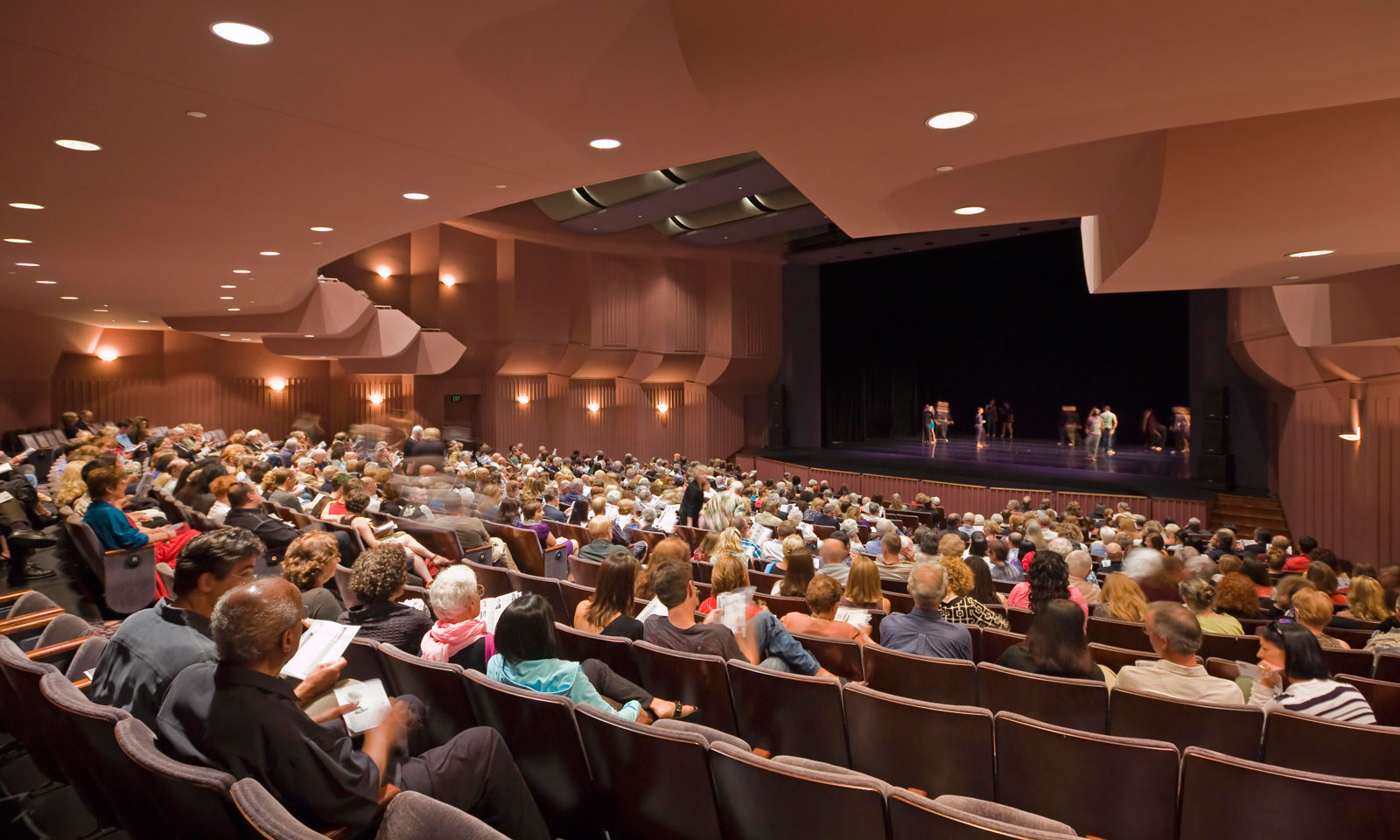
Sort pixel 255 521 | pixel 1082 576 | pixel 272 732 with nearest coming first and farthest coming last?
pixel 272 732 < pixel 255 521 < pixel 1082 576

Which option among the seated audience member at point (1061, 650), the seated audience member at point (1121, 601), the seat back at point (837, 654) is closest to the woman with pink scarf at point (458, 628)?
the seat back at point (837, 654)

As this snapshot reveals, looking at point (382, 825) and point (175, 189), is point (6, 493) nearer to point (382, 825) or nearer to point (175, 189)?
point (175, 189)

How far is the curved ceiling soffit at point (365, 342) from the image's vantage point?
16047mm

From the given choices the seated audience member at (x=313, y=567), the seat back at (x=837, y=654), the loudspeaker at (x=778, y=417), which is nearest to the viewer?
the seated audience member at (x=313, y=567)

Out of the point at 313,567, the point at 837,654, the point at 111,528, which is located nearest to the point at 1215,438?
the point at 837,654

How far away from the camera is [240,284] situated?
31.2ft

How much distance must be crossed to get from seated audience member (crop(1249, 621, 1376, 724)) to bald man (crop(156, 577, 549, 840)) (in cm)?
297

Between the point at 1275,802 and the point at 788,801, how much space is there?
1390 millimetres

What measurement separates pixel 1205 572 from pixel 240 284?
10.4 m

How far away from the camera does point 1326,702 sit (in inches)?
119

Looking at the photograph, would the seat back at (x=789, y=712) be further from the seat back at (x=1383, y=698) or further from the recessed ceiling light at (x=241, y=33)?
the recessed ceiling light at (x=241, y=33)

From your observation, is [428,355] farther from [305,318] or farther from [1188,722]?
[1188,722]

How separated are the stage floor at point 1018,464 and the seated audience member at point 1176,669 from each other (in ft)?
40.3

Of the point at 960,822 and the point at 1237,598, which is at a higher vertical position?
the point at 960,822
